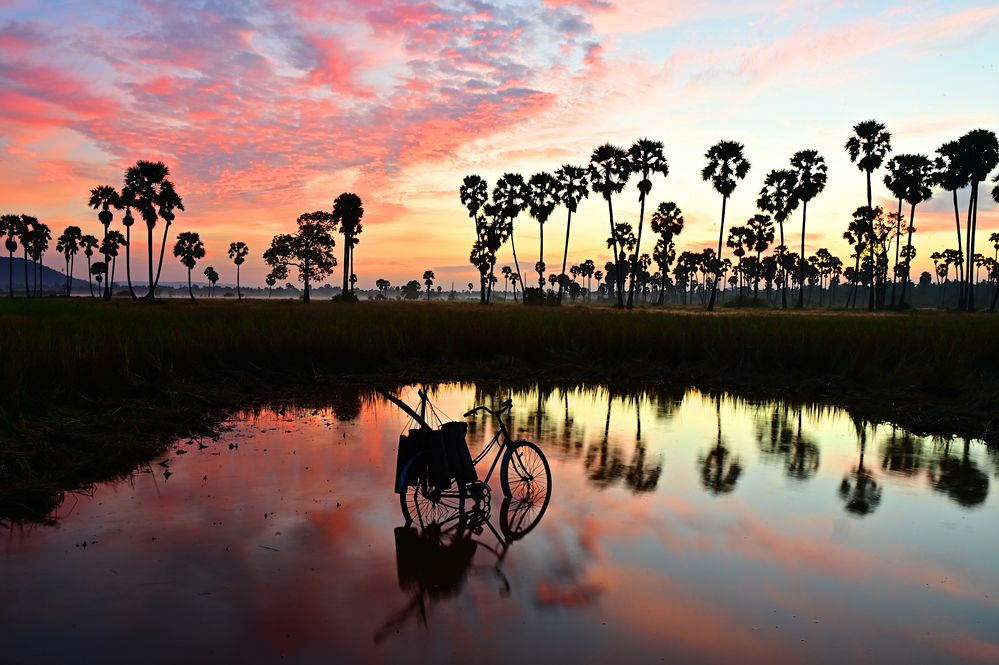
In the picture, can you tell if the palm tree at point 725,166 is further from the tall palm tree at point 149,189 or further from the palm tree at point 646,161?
the tall palm tree at point 149,189

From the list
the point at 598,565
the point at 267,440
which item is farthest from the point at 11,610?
the point at 267,440

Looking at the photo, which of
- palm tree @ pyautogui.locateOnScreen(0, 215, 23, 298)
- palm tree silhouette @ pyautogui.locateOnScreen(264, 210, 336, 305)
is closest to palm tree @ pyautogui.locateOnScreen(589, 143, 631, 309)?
palm tree silhouette @ pyautogui.locateOnScreen(264, 210, 336, 305)

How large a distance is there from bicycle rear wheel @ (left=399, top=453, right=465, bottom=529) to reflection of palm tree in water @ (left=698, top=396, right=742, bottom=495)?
140 inches

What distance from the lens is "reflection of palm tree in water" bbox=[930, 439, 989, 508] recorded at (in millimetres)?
8492

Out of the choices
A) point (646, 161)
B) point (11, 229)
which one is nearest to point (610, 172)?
point (646, 161)

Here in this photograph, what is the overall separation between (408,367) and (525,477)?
1280cm

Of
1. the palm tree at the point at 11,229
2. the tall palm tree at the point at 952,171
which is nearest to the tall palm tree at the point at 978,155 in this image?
the tall palm tree at the point at 952,171

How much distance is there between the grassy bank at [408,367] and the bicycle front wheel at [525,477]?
5.77 m

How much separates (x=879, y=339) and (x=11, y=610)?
22387 mm

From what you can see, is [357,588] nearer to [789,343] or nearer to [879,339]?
[789,343]

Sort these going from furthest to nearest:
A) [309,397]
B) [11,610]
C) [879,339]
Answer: [879,339] → [309,397] → [11,610]

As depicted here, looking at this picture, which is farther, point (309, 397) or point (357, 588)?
point (309, 397)

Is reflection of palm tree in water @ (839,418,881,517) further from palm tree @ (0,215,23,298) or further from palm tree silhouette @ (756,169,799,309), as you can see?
palm tree @ (0,215,23,298)

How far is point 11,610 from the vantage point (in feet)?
16.2
